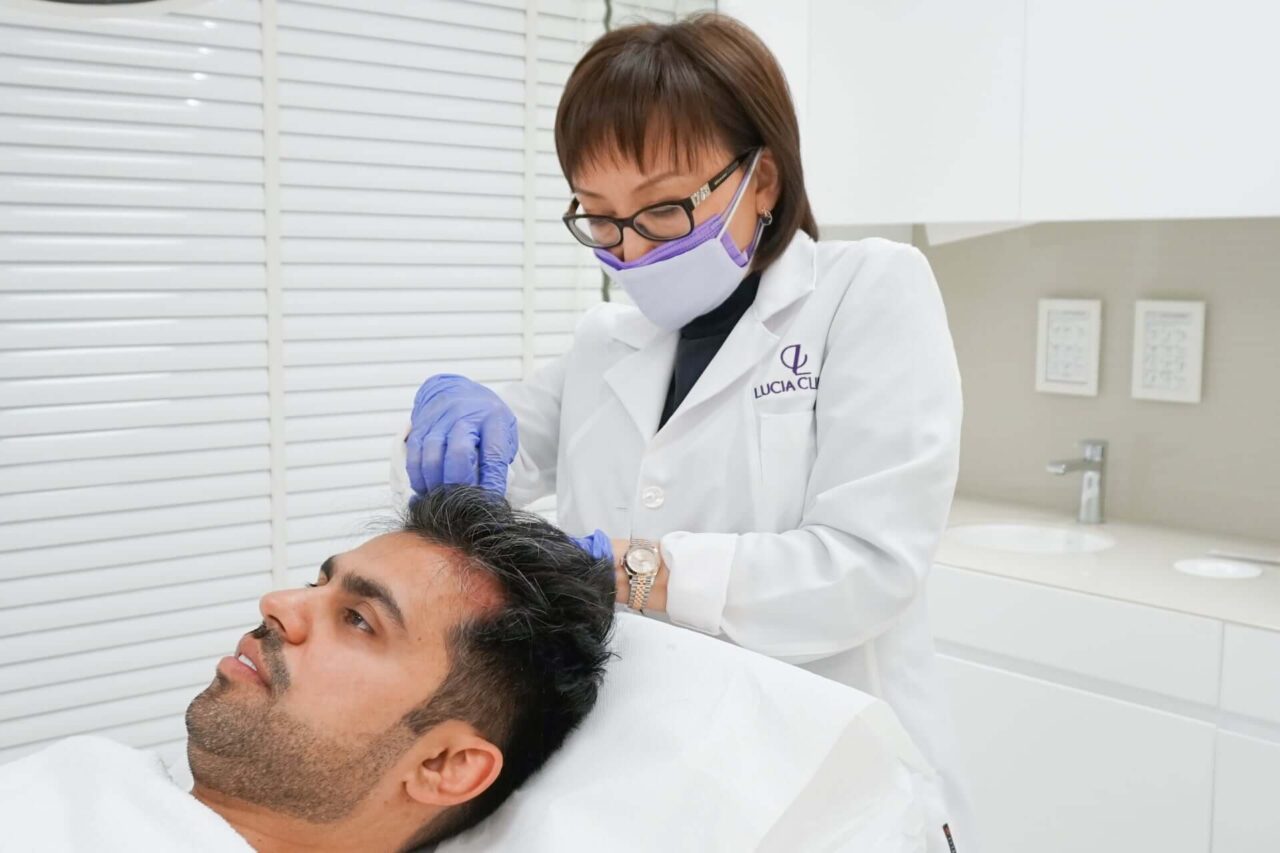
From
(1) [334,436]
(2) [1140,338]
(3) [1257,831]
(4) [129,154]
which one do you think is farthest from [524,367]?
(3) [1257,831]

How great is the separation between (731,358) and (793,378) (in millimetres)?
80

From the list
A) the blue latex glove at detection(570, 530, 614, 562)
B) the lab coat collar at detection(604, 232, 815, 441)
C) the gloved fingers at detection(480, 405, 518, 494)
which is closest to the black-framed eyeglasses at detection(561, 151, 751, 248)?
A: the lab coat collar at detection(604, 232, 815, 441)

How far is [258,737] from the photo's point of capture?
113 cm

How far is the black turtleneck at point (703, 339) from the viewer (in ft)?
4.71

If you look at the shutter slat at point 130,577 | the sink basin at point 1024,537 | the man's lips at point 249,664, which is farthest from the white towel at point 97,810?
the sink basin at point 1024,537

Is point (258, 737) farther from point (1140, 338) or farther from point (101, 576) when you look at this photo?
point (1140, 338)

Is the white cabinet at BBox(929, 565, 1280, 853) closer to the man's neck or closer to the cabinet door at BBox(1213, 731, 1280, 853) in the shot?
the cabinet door at BBox(1213, 731, 1280, 853)

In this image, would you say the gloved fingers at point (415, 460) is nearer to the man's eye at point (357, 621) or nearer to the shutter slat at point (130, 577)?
the man's eye at point (357, 621)

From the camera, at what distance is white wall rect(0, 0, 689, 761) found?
2025 millimetres

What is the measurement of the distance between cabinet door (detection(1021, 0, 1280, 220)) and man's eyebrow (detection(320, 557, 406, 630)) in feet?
5.20

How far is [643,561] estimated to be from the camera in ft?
4.12

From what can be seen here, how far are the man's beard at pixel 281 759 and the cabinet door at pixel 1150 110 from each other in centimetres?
167

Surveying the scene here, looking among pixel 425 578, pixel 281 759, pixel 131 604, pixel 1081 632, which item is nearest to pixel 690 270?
pixel 425 578

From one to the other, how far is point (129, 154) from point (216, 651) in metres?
0.94
